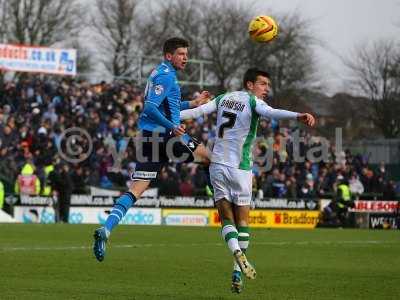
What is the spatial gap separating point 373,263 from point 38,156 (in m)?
19.5

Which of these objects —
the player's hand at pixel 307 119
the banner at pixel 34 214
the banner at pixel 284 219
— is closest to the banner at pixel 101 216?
the banner at pixel 34 214

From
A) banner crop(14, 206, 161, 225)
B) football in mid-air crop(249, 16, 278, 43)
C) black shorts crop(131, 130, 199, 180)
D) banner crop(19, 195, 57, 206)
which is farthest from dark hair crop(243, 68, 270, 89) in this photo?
banner crop(19, 195, 57, 206)

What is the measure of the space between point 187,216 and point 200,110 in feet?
71.8

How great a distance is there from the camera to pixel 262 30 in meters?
13.0

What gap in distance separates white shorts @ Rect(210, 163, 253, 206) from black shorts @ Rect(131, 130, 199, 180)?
0.88 m

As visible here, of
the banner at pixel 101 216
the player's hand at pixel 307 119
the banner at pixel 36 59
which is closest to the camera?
the player's hand at pixel 307 119

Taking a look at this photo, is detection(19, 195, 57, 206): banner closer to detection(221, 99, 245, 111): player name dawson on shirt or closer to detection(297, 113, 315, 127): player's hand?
detection(221, 99, 245, 111): player name dawson on shirt

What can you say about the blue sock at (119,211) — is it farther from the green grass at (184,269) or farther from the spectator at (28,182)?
the spectator at (28,182)

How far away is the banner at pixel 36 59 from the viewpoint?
38031 mm

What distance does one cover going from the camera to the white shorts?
1112 centimetres

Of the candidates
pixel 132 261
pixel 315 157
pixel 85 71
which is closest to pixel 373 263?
pixel 132 261

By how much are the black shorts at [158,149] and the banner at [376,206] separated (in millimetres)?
22882

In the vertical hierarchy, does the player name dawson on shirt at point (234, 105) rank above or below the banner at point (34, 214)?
A: above

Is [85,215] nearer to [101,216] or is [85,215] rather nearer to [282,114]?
[101,216]
